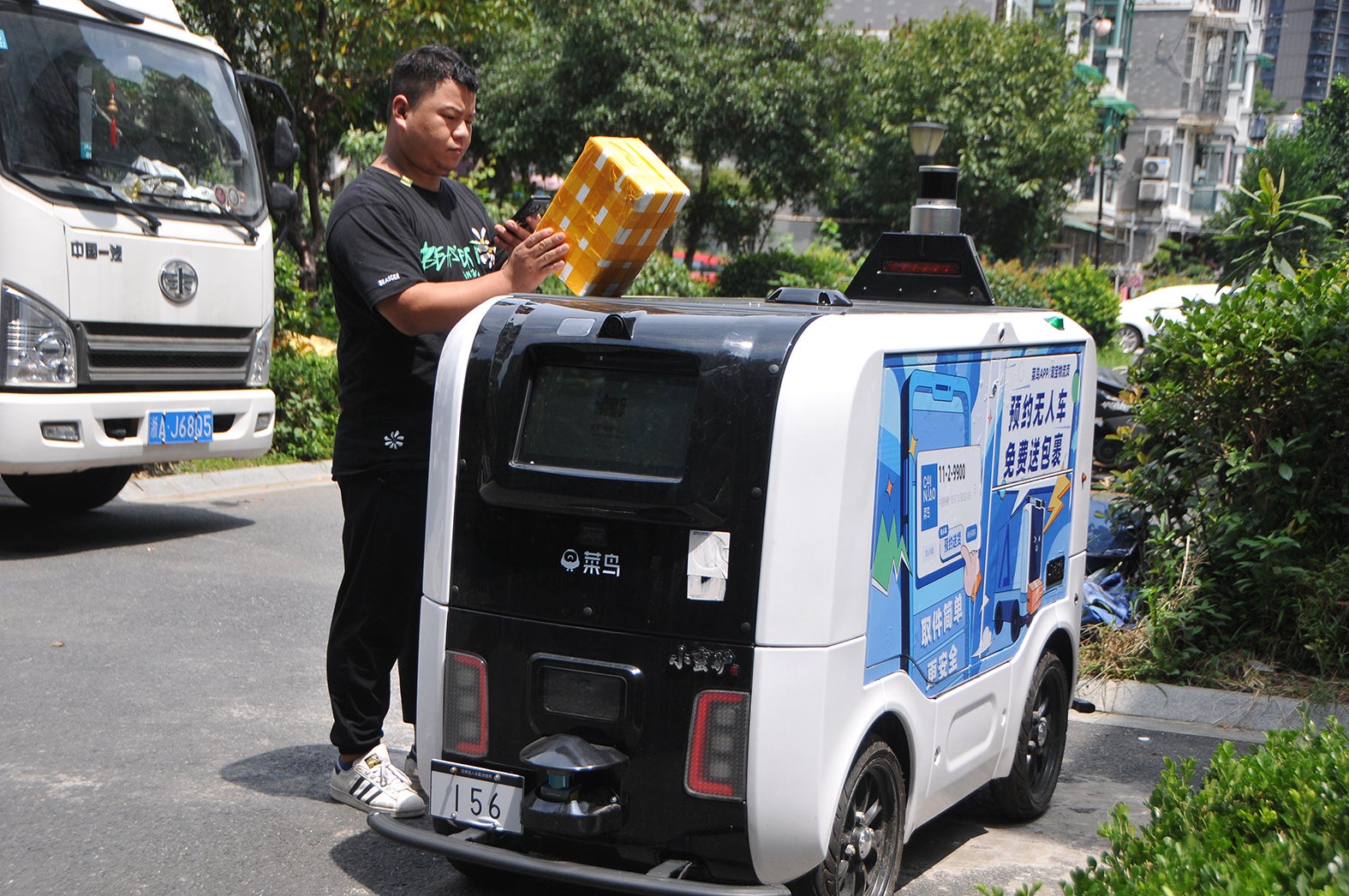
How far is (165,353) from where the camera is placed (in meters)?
7.80

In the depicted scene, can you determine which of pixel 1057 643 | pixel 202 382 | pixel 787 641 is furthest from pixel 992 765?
pixel 202 382

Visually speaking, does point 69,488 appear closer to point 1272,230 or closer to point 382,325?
point 382,325

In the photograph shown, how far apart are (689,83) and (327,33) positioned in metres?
9.94

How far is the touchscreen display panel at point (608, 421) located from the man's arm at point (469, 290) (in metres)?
0.48

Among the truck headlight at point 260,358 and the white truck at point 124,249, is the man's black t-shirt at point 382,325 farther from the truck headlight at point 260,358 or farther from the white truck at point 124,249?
the truck headlight at point 260,358

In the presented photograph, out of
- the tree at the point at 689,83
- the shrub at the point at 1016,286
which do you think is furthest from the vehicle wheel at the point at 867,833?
the shrub at the point at 1016,286

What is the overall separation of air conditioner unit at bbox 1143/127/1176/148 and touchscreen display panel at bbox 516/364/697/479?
53573 millimetres

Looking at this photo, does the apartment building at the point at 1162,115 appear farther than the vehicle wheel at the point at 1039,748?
Yes

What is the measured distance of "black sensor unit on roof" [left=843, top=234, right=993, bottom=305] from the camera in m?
4.89

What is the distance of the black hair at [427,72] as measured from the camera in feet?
13.1

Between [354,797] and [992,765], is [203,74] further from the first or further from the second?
[992,765]

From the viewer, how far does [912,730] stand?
3.48 m

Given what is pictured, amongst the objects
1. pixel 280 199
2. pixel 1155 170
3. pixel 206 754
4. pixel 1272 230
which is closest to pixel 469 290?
pixel 206 754

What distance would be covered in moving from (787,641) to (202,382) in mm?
5949
